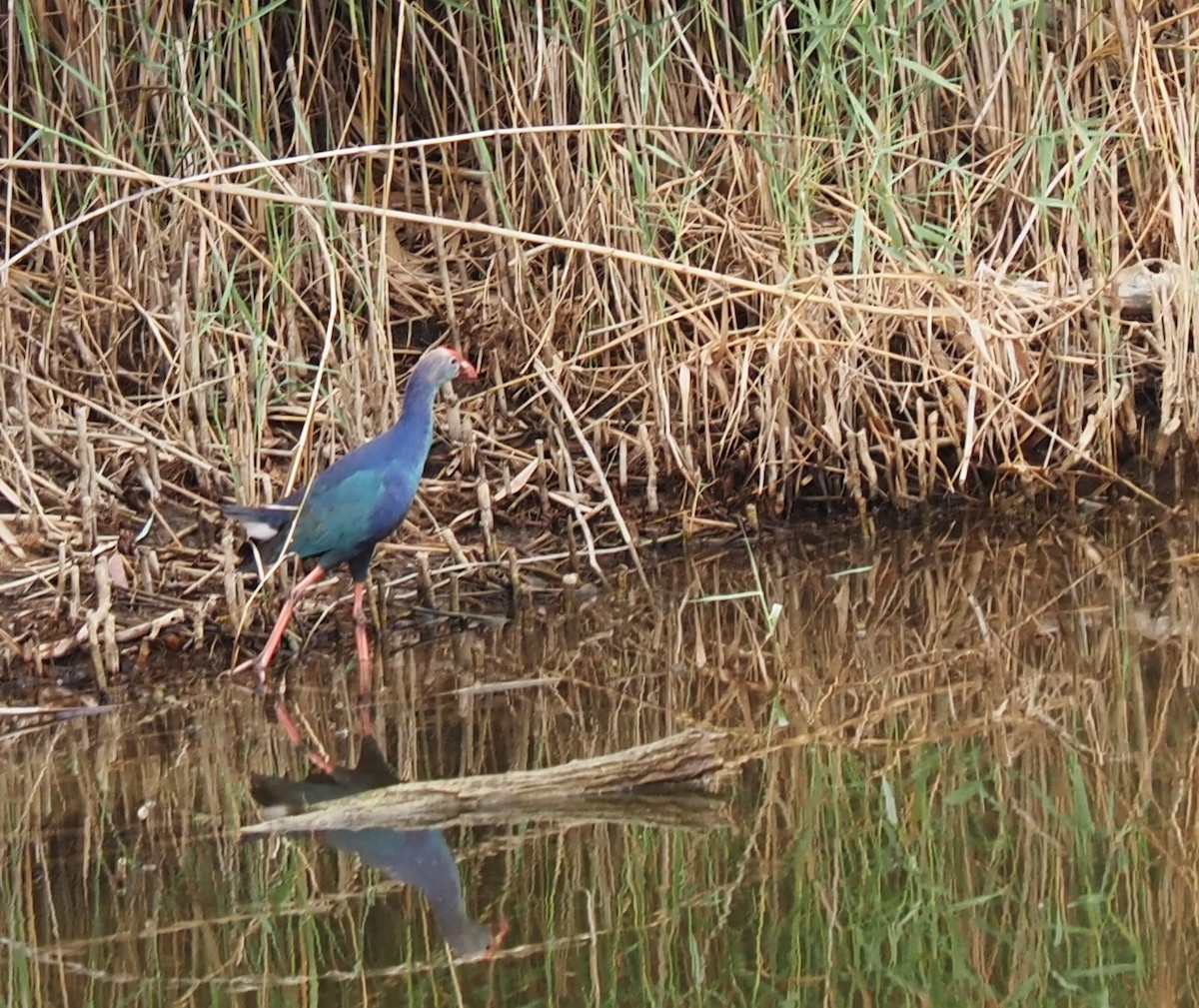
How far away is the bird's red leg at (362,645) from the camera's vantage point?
3.56 metres

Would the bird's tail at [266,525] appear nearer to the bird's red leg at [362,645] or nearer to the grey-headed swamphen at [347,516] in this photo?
the grey-headed swamphen at [347,516]

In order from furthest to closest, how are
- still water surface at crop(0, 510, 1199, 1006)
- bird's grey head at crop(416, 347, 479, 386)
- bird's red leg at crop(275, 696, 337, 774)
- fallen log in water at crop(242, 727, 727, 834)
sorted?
bird's grey head at crop(416, 347, 479, 386), bird's red leg at crop(275, 696, 337, 774), fallen log in water at crop(242, 727, 727, 834), still water surface at crop(0, 510, 1199, 1006)

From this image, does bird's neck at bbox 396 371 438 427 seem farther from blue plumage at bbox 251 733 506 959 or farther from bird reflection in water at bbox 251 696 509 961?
blue plumage at bbox 251 733 506 959

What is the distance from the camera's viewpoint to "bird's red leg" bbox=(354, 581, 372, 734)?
3.56 metres

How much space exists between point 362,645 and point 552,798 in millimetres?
969

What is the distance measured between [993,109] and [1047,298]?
20.6 inches

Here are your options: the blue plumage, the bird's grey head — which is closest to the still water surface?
the blue plumage

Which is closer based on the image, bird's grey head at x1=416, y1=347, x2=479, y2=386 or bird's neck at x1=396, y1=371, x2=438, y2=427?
bird's neck at x1=396, y1=371, x2=438, y2=427

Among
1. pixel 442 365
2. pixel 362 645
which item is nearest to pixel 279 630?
pixel 362 645

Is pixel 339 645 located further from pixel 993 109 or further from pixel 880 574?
pixel 993 109

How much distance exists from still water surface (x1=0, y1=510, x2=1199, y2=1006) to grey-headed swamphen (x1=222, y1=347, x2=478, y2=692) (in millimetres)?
117

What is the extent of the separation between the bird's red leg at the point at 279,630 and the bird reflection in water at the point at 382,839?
209 millimetres

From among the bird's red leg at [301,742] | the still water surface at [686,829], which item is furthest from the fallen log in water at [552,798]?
the bird's red leg at [301,742]

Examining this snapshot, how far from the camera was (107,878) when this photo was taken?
2727 millimetres
